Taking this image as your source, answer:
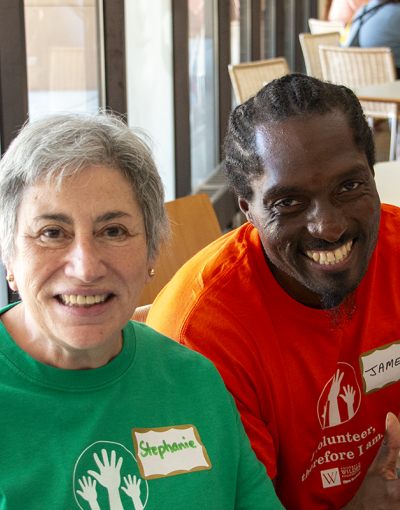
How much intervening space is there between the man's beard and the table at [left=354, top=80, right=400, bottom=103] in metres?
3.02

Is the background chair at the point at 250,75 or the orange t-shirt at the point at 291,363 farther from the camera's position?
the background chair at the point at 250,75

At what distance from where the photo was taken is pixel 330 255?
135cm

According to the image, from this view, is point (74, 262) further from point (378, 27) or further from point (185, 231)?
point (378, 27)

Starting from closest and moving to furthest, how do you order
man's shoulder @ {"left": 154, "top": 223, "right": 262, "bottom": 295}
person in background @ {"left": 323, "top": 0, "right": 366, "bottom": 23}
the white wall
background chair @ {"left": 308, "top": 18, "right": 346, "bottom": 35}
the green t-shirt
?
the green t-shirt
man's shoulder @ {"left": 154, "top": 223, "right": 262, "bottom": 295}
the white wall
background chair @ {"left": 308, "top": 18, "right": 346, "bottom": 35}
person in background @ {"left": 323, "top": 0, "right": 366, "bottom": 23}

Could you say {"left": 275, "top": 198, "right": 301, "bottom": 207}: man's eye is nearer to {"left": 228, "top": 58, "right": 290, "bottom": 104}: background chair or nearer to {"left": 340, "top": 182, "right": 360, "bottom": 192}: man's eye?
{"left": 340, "top": 182, "right": 360, "bottom": 192}: man's eye

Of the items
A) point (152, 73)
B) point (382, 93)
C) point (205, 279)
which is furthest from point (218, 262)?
point (382, 93)

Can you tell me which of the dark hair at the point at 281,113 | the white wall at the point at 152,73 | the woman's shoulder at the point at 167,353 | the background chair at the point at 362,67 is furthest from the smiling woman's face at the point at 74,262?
the background chair at the point at 362,67

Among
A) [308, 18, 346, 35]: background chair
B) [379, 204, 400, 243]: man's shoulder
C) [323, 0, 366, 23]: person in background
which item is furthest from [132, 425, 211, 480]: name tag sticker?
[323, 0, 366, 23]: person in background

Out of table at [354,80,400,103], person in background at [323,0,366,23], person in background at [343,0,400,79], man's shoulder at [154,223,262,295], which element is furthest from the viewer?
person in background at [323,0,366,23]

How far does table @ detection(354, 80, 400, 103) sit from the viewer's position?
415 cm

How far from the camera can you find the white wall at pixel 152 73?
330 cm

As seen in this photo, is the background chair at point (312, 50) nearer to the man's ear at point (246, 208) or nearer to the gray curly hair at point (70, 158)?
the man's ear at point (246, 208)

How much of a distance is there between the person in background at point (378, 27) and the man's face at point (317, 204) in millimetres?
4848

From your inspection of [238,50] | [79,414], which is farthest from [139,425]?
[238,50]
